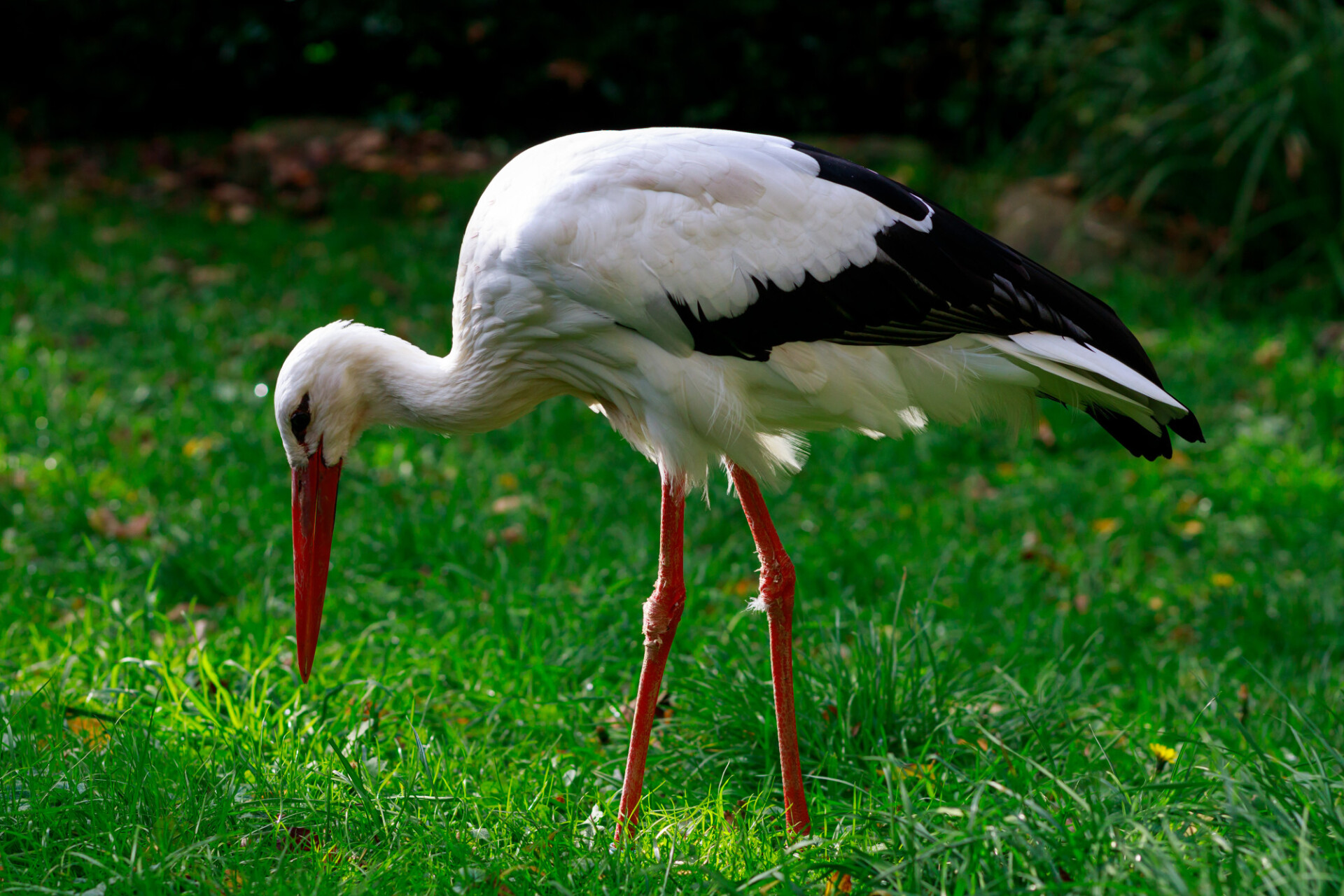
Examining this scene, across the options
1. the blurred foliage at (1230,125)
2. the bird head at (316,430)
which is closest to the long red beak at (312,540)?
the bird head at (316,430)

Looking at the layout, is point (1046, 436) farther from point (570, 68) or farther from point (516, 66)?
point (516, 66)

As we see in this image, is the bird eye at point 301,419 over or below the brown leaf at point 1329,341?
over

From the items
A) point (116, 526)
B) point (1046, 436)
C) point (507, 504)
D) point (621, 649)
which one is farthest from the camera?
point (1046, 436)

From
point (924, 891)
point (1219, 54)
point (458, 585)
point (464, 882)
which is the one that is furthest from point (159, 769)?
point (1219, 54)

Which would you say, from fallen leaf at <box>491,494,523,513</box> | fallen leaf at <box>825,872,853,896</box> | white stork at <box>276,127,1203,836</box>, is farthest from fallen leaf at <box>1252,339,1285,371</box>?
fallen leaf at <box>825,872,853,896</box>

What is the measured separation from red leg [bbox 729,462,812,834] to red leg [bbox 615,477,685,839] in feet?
0.60

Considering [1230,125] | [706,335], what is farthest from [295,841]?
[1230,125]

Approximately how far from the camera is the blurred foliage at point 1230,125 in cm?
600

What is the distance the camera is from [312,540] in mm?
2715

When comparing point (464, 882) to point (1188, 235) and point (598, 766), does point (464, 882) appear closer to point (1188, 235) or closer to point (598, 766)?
point (598, 766)

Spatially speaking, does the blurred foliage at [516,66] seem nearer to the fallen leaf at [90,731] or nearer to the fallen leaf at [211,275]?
the fallen leaf at [211,275]

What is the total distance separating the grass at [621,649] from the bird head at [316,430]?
0.90ft

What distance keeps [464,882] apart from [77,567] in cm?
206

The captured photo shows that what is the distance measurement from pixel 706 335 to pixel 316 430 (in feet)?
3.08
